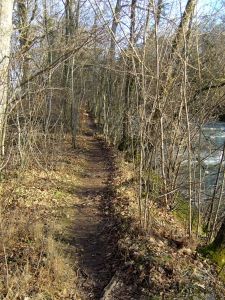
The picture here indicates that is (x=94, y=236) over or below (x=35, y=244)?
below

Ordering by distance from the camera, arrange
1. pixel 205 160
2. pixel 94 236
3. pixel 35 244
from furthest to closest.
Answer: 1. pixel 205 160
2. pixel 94 236
3. pixel 35 244

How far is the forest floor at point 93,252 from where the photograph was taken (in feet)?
11.7

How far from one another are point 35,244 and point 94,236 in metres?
1.36

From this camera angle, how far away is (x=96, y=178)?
9.41m

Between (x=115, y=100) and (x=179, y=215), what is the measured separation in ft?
32.0

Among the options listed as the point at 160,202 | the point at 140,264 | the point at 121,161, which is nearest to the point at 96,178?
the point at 121,161

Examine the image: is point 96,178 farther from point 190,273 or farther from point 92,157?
point 190,273

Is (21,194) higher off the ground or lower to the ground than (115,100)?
lower

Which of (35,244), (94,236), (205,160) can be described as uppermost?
(205,160)

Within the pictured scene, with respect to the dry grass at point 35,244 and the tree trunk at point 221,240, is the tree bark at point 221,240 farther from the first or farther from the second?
the dry grass at point 35,244

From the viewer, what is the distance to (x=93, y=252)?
4.81 metres

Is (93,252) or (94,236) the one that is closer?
(93,252)

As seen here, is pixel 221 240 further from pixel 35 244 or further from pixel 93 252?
pixel 35 244

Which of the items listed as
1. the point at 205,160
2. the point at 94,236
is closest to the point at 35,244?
the point at 94,236
